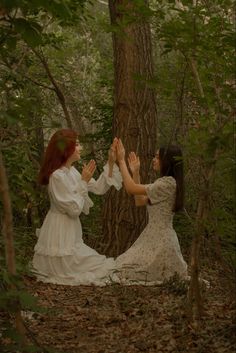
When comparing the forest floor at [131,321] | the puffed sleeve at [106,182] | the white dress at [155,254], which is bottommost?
the forest floor at [131,321]

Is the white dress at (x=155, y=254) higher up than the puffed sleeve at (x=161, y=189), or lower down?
lower down

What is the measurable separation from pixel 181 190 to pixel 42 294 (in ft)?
5.47

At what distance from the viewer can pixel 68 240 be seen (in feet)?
22.3

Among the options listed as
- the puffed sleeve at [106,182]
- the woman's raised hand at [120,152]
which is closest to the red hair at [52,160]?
the puffed sleeve at [106,182]

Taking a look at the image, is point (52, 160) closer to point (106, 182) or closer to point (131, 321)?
point (106, 182)

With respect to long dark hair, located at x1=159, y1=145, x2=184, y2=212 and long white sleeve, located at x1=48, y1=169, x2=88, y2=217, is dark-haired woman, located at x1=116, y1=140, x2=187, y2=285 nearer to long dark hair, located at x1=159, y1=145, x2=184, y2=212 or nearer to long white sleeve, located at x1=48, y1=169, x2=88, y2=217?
long dark hair, located at x1=159, y1=145, x2=184, y2=212

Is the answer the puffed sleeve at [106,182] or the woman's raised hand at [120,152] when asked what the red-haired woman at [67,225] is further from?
the woman's raised hand at [120,152]

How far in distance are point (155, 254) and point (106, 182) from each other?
954 millimetres

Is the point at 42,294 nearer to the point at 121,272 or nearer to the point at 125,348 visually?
the point at 121,272

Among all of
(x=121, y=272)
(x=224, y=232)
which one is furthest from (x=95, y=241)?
(x=224, y=232)

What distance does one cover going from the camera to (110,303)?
18.1 feet

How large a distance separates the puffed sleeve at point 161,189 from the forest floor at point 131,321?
844 millimetres

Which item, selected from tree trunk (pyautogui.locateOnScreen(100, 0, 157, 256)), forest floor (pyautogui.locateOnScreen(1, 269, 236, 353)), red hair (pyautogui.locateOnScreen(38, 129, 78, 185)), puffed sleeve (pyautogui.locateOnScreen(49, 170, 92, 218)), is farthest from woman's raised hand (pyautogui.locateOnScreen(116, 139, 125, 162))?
forest floor (pyautogui.locateOnScreen(1, 269, 236, 353))

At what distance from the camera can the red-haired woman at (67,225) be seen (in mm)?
6602
